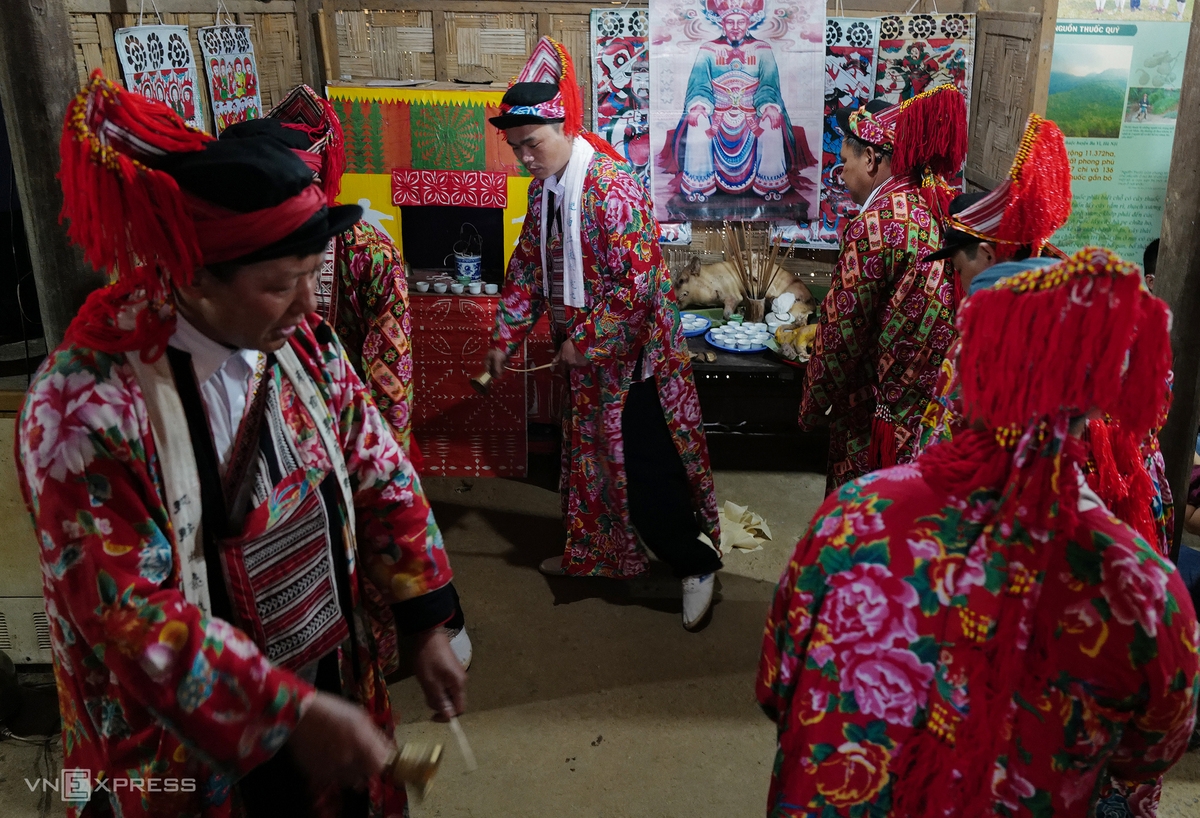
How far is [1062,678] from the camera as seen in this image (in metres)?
1.25

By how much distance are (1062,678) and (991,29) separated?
4.05 m

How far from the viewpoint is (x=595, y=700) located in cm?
300

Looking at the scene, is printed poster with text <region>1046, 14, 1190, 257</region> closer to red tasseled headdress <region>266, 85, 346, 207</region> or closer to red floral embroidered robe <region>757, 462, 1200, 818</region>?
red tasseled headdress <region>266, 85, 346, 207</region>

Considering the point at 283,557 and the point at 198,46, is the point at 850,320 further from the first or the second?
the point at 198,46

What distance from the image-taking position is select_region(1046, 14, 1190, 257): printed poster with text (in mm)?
4227

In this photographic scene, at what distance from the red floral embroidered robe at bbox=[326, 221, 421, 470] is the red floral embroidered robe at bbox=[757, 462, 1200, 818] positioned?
182 cm

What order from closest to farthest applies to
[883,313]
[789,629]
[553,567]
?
A: [789,629], [883,313], [553,567]

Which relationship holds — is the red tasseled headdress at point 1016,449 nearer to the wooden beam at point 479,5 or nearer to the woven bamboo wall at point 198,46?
the woven bamboo wall at point 198,46

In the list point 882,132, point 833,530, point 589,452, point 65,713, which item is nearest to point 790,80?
point 882,132

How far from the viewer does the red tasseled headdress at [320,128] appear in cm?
278

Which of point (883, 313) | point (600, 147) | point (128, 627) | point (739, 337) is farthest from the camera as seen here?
point (739, 337)

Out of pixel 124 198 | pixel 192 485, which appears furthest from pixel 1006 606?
pixel 124 198

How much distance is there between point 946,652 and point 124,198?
4.07ft

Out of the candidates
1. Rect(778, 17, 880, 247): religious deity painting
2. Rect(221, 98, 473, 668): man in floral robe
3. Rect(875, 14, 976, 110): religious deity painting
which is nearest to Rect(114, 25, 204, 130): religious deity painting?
Rect(221, 98, 473, 668): man in floral robe
